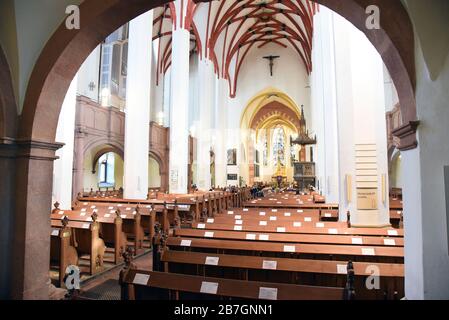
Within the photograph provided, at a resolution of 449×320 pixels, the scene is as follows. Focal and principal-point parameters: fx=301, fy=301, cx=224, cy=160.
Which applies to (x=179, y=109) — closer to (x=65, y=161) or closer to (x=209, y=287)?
(x=65, y=161)

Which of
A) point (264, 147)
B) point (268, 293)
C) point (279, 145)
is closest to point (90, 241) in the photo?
point (268, 293)

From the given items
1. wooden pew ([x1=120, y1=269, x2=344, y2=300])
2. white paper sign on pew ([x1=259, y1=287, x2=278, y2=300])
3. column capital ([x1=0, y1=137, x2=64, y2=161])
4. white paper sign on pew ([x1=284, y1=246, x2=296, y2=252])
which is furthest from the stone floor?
white paper sign on pew ([x1=259, y1=287, x2=278, y2=300])

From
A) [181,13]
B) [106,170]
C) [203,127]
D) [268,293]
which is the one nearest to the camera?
[268,293]

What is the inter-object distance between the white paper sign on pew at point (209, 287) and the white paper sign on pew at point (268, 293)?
347 mm

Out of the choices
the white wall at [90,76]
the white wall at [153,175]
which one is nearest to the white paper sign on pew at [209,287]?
the white wall at [90,76]

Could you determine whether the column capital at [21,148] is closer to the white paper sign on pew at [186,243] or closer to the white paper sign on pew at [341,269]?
the white paper sign on pew at [186,243]

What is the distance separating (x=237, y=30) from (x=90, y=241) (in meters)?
19.8

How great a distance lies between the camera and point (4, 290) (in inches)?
118

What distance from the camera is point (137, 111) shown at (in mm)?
10289

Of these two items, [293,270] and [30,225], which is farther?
[30,225]

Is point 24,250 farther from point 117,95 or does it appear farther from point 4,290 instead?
point 117,95

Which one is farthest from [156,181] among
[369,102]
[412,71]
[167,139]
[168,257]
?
[412,71]

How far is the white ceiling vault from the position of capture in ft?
55.1
